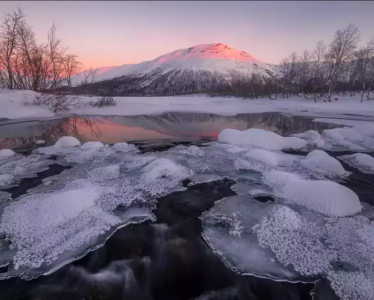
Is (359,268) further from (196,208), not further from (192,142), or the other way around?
(192,142)

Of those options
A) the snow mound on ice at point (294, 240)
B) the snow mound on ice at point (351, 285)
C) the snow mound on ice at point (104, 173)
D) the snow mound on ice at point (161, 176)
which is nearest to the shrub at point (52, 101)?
the snow mound on ice at point (104, 173)

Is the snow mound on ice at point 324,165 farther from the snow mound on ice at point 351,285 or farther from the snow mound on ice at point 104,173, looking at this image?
the snow mound on ice at point 104,173

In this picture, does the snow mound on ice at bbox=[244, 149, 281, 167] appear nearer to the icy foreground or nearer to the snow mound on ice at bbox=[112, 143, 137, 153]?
the icy foreground

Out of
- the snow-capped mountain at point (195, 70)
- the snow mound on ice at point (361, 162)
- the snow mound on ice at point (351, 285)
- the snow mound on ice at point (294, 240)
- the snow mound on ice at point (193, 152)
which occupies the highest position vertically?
the snow-capped mountain at point (195, 70)

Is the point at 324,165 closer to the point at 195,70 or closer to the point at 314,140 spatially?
the point at 314,140

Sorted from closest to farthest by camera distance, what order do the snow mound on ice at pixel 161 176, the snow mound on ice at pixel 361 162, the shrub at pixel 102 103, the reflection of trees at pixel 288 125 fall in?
the snow mound on ice at pixel 161 176 → the snow mound on ice at pixel 361 162 → the reflection of trees at pixel 288 125 → the shrub at pixel 102 103

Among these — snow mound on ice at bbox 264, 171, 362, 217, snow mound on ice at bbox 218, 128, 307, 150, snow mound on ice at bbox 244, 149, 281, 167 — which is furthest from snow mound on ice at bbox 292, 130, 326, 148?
snow mound on ice at bbox 264, 171, 362, 217

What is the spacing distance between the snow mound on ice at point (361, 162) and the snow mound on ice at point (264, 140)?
151 centimetres

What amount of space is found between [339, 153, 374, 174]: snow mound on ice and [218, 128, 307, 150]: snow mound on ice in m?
1.51

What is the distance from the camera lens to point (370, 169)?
5762mm

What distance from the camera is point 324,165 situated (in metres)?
5.57

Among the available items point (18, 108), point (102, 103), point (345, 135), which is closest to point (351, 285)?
point (345, 135)

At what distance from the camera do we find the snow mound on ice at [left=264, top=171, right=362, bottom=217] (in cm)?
366

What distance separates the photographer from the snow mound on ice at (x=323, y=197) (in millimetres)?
3664
